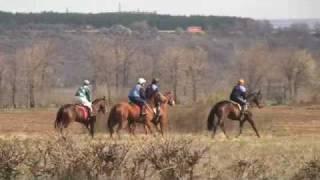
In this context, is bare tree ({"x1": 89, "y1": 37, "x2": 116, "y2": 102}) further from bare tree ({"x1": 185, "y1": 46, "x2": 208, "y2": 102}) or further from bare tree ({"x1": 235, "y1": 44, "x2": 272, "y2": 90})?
bare tree ({"x1": 235, "y1": 44, "x2": 272, "y2": 90})

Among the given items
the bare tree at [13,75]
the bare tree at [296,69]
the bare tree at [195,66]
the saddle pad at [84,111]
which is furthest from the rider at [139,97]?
the bare tree at [296,69]

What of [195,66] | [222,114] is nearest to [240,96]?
[222,114]

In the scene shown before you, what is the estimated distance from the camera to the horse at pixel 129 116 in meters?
25.6

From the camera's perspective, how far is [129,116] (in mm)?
25906

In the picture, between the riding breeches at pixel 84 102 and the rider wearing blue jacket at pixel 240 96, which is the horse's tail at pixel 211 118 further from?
the riding breeches at pixel 84 102

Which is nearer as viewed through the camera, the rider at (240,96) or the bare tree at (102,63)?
the rider at (240,96)

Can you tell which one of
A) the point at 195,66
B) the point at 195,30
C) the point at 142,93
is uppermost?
the point at 195,30

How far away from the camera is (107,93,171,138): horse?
25.6 metres

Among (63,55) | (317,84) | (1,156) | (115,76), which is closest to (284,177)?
(1,156)

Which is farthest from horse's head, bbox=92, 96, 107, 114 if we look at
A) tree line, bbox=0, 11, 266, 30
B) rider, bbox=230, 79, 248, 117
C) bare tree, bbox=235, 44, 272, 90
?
tree line, bbox=0, 11, 266, 30

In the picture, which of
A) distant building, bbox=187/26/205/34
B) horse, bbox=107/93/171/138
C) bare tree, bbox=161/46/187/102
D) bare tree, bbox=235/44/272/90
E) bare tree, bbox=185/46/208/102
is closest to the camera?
horse, bbox=107/93/171/138

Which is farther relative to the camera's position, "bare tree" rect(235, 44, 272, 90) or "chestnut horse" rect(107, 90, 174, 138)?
"bare tree" rect(235, 44, 272, 90)

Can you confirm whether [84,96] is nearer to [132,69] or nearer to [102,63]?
[102,63]

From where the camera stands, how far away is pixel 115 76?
347 ft
